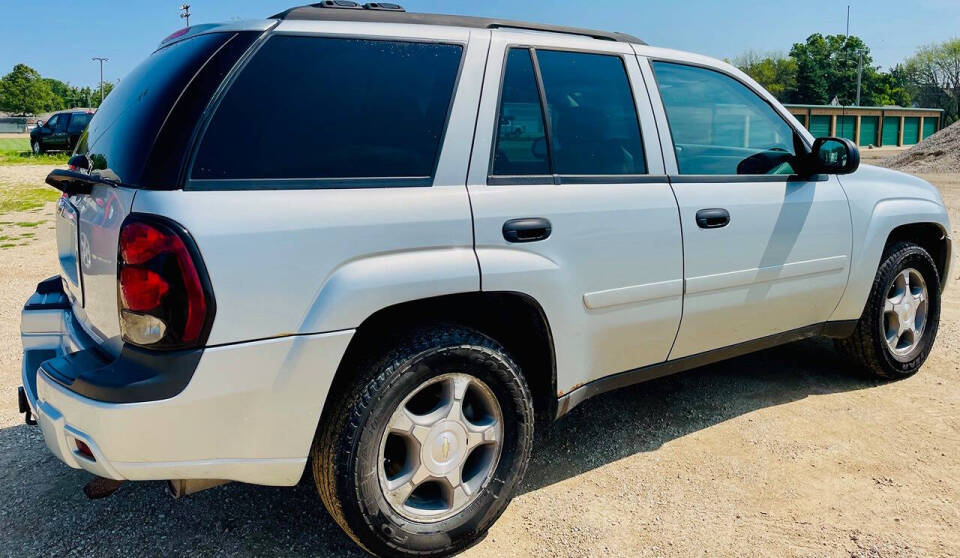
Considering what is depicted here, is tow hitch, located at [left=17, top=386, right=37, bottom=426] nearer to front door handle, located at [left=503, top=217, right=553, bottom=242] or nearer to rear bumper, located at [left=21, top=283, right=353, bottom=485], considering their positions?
rear bumper, located at [left=21, top=283, right=353, bottom=485]

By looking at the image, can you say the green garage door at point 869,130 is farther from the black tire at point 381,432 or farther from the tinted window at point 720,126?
the black tire at point 381,432

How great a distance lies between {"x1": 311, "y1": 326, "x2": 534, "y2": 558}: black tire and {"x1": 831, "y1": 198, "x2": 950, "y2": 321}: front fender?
2.24 m

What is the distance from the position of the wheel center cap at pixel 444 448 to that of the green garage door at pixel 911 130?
66.1 metres

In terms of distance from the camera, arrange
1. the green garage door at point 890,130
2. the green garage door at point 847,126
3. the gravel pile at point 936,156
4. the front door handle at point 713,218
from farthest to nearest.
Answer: the green garage door at point 890,130, the green garage door at point 847,126, the gravel pile at point 936,156, the front door handle at point 713,218

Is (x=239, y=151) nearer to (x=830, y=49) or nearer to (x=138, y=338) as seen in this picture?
(x=138, y=338)

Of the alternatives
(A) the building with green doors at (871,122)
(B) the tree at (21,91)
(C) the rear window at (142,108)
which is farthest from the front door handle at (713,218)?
(B) the tree at (21,91)

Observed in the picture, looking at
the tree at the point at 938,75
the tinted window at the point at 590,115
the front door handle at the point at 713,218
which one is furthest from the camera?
the tree at the point at 938,75

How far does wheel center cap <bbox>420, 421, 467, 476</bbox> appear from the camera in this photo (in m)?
2.61

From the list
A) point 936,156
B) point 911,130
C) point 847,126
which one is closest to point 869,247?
point 936,156

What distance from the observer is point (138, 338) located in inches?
85.5

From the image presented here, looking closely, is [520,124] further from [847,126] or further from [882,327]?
[847,126]

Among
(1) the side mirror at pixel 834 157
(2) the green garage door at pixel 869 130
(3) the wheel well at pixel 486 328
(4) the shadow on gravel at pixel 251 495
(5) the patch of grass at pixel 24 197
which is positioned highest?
(2) the green garage door at pixel 869 130

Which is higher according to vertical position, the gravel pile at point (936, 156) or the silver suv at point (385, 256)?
the gravel pile at point (936, 156)

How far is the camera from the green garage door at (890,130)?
57062mm
